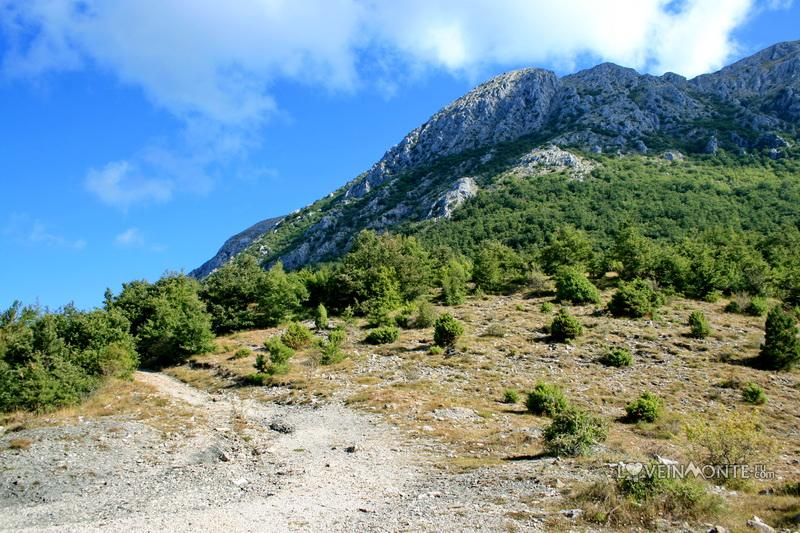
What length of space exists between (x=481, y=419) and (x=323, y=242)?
423ft

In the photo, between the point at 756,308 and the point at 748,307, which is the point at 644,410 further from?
the point at 748,307

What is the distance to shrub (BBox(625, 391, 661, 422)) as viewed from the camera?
21969mm

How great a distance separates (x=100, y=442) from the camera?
63.2ft

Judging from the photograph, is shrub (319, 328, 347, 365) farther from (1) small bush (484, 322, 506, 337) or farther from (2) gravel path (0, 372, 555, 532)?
(1) small bush (484, 322, 506, 337)

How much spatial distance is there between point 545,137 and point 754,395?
154752mm

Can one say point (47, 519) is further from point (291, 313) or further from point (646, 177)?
point (646, 177)

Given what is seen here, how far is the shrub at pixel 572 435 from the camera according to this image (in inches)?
628

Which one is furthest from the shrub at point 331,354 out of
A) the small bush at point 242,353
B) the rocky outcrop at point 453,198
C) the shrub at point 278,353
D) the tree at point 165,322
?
the rocky outcrop at point 453,198

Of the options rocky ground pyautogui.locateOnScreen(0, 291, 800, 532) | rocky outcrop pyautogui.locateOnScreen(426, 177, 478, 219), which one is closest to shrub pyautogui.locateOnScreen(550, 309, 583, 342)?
rocky ground pyautogui.locateOnScreen(0, 291, 800, 532)

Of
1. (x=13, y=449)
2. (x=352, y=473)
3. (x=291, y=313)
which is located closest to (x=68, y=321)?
(x=13, y=449)

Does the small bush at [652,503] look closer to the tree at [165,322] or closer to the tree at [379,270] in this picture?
the tree at [165,322]

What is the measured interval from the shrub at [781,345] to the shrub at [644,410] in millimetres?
13510

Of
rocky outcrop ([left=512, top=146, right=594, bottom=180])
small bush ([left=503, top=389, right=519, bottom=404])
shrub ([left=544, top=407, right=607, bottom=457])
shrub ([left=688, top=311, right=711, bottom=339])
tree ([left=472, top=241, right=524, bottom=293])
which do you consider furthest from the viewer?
rocky outcrop ([left=512, top=146, right=594, bottom=180])

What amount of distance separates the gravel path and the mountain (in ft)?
372
